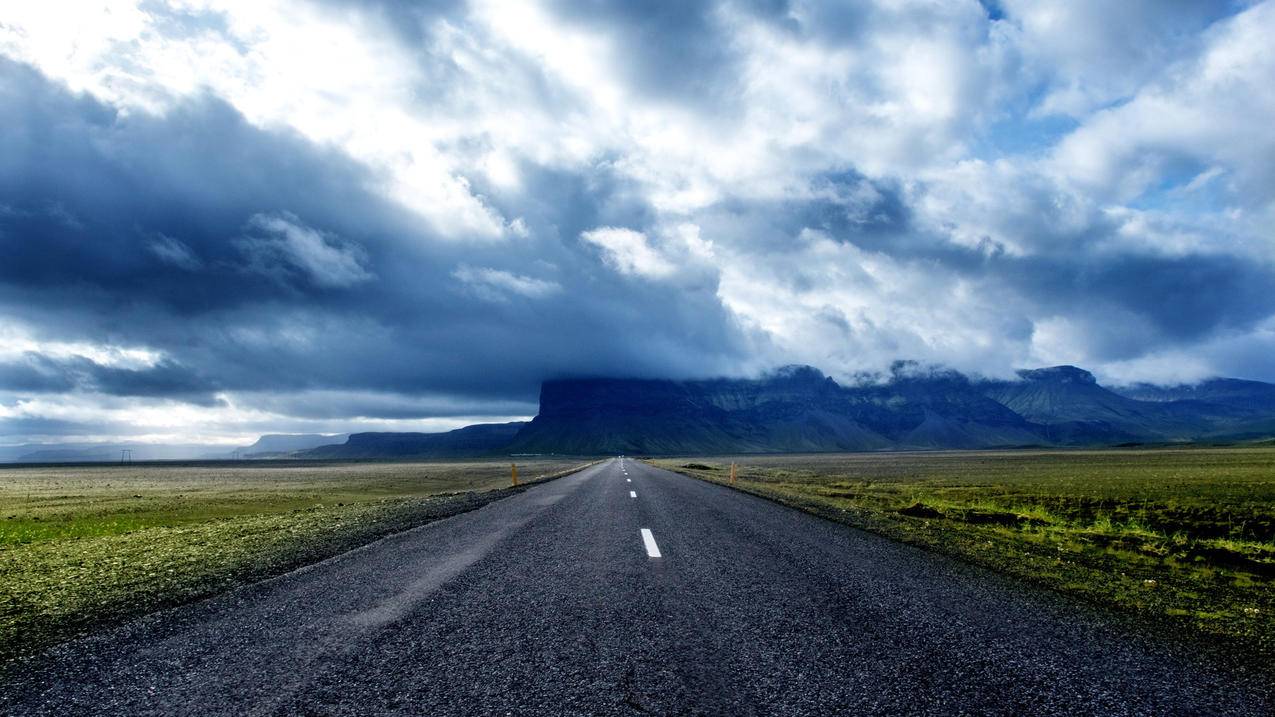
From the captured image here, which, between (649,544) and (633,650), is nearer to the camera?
(633,650)

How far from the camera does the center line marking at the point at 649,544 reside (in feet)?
31.9

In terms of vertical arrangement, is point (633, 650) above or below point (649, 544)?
above

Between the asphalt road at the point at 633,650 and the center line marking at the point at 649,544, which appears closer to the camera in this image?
the asphalt road at the point at 633,650

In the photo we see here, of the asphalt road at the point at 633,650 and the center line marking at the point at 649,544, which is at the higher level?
the asphalt road at the point at 633,650

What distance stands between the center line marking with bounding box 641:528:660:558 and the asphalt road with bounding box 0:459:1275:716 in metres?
0.90

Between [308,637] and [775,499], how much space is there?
18877mm

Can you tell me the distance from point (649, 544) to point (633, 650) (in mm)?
5661

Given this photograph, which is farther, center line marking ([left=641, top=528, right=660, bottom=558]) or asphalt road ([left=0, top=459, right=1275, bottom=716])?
center line marking ([left=641, top=528, right=660, bottom=558])

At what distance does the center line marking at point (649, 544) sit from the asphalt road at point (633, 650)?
0.90 metres

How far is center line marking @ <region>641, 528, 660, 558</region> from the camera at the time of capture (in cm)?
972

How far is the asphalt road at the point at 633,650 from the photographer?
4.14 meters

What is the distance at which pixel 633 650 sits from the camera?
201 inches

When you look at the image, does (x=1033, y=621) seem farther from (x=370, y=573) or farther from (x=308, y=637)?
(x=370, y=573)

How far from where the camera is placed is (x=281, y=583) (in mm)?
7848
